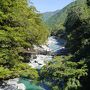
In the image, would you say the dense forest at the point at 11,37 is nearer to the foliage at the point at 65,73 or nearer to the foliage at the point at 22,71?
the foliage at the point at 22,71

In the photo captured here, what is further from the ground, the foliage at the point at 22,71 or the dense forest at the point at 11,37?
the dense forest at the point at 11,37

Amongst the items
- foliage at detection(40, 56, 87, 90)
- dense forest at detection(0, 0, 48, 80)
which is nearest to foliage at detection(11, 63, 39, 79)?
dense forest at detection(0, 0, 48, 80)

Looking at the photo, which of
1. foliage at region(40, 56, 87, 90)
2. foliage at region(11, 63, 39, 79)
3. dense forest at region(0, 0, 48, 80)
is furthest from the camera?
foliage at region(11, 63, 39, 79)

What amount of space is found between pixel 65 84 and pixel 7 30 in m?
6.20

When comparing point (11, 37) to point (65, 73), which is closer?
point (65, 73)

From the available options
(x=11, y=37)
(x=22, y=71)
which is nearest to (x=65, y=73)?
(x=22, y=71)

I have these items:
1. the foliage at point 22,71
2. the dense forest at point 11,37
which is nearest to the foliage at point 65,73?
the foliage at point 22,71

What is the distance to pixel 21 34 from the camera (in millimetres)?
23828

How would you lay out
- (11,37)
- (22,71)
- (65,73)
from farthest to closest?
(22,71)
(11,37)
(65,73)

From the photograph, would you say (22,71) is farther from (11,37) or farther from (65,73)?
(65,73)

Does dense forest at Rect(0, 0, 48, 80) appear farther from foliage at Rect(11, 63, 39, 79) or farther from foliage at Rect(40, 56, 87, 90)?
foliage at Rect(40, 56, 87, 90)

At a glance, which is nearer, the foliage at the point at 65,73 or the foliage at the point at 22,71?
the foliage at the point at 65,73

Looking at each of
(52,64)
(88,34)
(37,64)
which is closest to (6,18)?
(52,64)

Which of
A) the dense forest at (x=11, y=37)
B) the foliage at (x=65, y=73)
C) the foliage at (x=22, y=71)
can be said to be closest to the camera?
the foliage at (x=65, y=73)
